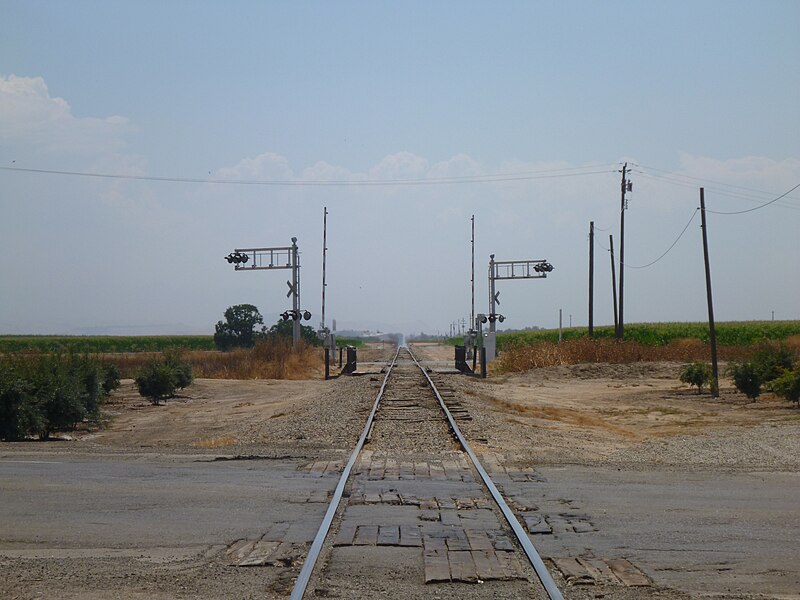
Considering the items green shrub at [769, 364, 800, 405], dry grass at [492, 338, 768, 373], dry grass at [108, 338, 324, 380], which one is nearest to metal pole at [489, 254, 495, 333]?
dry grass at [492, 338, 768, 373]

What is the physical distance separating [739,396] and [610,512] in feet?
78.7

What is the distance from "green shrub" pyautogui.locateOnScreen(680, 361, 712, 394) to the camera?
111 ft

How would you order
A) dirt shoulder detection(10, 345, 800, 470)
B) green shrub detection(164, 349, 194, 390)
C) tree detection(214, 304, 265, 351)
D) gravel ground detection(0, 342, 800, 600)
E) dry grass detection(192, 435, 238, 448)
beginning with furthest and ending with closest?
1. tree detection(214, 304, 265, 351)
2. green shrub detection(164, 349, 194, 390)
3. dry grass detection(192, 435, 238, 448)
4. dirt shoulder detection(10, 345, 800, 470)
5. gravel ground detection(0, 342, 800, 600)

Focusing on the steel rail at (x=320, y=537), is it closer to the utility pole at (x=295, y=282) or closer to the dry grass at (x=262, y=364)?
the dry grass at (x=262, y=364)

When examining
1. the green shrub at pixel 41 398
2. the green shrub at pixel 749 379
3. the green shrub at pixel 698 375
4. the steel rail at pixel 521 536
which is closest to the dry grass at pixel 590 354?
the green shrub at pixel 698 375

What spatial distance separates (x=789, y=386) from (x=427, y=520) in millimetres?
19309

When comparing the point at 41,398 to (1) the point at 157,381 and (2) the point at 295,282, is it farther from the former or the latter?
(2) the point at 295,282

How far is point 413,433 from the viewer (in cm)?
1859

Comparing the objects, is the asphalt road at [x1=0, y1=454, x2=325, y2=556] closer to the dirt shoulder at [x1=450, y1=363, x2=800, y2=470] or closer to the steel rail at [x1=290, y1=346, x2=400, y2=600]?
the steel rail at [x1=290, y1=346, x2=400, y2=600]

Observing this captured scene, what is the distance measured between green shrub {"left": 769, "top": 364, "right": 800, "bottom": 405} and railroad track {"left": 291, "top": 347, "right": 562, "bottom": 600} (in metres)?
12.8

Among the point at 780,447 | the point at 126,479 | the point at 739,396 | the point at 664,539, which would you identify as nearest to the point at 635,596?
the point at 664,539

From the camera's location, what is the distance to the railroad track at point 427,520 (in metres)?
7.49

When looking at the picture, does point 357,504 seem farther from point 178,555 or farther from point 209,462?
point 209,462

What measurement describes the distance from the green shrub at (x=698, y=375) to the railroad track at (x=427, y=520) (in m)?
19.2
